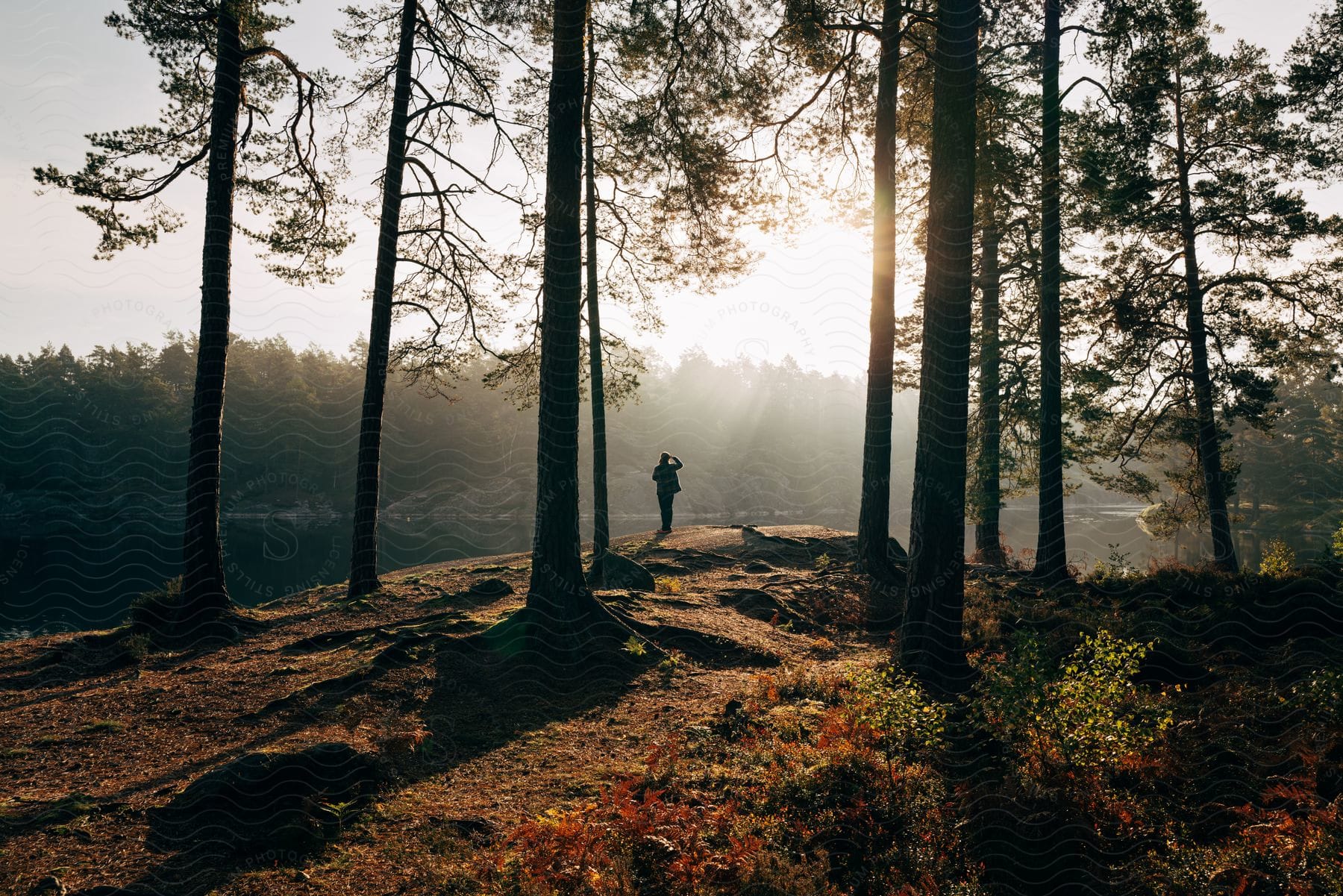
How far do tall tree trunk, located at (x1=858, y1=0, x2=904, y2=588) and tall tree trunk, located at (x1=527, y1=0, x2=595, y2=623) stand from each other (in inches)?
214

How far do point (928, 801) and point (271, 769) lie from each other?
160 inches

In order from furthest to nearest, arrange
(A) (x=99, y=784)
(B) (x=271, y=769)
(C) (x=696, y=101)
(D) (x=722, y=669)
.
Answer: (C) (x=696, y=101) < (D) (x=722, y=669) < (A) (x=99, y=784) < (B) (x=271, y=769)

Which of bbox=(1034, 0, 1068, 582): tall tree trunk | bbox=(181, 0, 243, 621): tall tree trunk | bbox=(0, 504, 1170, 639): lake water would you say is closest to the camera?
bbox=(181, 0, 243, 621): tall tree trunk

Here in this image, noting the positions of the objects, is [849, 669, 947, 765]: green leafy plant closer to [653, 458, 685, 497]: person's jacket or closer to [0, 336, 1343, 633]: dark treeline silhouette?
[653, 458, 685, 497]: person's jacket

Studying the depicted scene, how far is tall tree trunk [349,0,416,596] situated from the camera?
38.3ft

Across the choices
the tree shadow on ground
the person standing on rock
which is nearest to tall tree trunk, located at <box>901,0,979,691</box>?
the tree shadow on ground

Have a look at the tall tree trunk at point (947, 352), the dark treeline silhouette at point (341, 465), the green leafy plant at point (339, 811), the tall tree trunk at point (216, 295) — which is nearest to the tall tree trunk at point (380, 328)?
the tall tree trunk at point (216, 295)

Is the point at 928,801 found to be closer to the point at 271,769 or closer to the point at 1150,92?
the point at 271,769

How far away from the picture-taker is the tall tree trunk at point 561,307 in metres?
7.95

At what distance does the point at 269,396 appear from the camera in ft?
201

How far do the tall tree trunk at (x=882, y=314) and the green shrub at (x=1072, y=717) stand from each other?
641 centimetres

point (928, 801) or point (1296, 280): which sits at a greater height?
point (1296, 280)

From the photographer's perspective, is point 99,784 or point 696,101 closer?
point 99,784

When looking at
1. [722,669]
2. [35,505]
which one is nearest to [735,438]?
[35,505]
